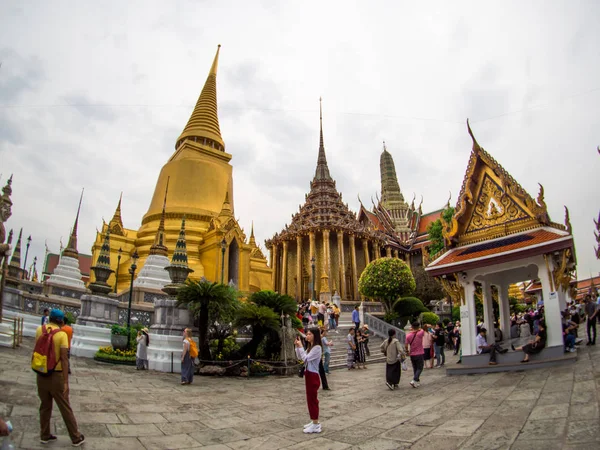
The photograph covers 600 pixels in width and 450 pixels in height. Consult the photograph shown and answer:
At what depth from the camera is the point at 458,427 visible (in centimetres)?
471

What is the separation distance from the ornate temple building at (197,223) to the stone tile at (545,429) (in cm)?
1853

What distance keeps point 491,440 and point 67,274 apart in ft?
69.9

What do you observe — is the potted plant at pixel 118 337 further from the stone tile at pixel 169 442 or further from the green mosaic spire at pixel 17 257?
the green mosaic spire at pixel 17 257

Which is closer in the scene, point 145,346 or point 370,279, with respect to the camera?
point 145,346

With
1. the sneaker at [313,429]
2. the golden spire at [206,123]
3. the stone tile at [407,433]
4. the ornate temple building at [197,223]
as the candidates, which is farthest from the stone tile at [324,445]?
the golden spire at [206,123]

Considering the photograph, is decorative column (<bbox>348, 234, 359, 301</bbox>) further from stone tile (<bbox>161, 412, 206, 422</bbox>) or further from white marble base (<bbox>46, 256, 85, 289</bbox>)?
stone tile (<bbox>161, 412, 206, 422</bbox>)

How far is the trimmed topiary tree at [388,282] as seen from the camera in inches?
969

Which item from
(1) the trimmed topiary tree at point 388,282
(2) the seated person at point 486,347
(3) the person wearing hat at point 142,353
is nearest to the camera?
(2) the seated person at point 486,347

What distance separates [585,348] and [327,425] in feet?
24.5

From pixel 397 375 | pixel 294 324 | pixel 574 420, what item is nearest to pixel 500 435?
pixel 574 420

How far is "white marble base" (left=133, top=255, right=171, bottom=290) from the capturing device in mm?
19516

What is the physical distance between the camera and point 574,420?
424 centimetres

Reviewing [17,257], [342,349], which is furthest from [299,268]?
[17,257]

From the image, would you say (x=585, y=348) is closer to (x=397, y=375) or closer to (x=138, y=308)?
(x=397, y=375)
